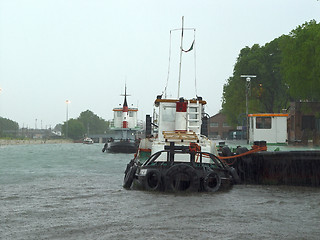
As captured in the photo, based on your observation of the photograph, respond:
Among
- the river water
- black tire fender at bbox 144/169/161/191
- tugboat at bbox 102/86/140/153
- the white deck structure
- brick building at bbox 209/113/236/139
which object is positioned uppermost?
brick building at bbox 209/113/236/139

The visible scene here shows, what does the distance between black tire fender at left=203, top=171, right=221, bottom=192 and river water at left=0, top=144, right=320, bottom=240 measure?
373mm

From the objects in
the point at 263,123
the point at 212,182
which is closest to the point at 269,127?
the point at 263,123

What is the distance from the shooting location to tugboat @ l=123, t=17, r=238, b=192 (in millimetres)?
16219

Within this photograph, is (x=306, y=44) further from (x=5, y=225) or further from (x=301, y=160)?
(x=5, y=225)

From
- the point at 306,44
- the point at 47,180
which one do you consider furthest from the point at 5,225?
the point at 306,44

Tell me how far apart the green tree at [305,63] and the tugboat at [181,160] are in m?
23.6

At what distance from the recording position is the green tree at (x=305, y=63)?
42681mm

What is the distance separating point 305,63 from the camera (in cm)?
4375

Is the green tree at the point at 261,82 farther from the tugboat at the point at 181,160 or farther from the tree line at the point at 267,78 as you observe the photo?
the tugboat at the point at 181,160

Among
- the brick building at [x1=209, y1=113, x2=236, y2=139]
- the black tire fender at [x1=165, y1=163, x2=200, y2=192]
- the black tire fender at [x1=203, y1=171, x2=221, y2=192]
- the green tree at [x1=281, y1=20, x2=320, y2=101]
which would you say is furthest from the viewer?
the brick building at [x1=209, y1=113, x2=236, y2=139]

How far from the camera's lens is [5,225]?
11.0m

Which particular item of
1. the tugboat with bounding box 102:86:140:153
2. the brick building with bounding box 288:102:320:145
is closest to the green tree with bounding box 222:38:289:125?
the brick building with bounding box 288:102:320:145

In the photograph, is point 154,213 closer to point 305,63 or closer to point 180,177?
point 180,177

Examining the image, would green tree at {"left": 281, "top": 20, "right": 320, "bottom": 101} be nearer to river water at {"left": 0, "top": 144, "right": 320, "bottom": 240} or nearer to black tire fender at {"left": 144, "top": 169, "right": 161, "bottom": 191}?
river water at {"left": 0, "top": 144, "right": 320, "bottom": 240}
